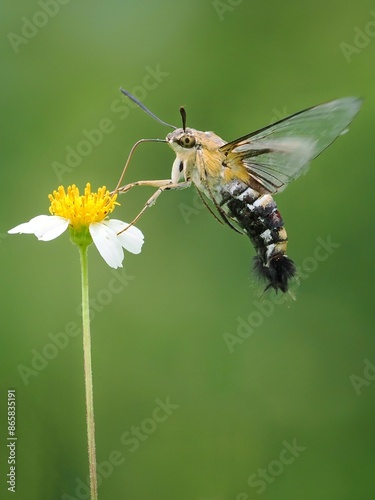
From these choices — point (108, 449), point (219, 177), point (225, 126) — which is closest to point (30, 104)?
point (225, 126)

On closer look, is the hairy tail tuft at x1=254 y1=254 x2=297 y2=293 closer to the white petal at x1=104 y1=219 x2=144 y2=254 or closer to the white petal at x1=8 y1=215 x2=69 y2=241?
the white petal at x1=104 y1=219 x2=144 y2=254

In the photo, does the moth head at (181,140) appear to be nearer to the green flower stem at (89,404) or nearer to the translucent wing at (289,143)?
the translucent wing at (289,143)

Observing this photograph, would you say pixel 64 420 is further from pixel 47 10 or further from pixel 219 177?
pixel 47 10

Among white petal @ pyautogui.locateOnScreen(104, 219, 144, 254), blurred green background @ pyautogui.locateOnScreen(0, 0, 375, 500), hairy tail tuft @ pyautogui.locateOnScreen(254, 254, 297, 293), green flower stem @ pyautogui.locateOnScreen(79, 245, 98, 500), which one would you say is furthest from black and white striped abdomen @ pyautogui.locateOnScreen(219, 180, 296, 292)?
blurred green background @ pyautogui.locateOnScreen(0, 0, 375, 500)

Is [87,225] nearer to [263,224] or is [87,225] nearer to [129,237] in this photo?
[129,237]

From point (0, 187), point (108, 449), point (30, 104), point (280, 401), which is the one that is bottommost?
point (280, 401)

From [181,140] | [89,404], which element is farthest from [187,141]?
[89,404]
